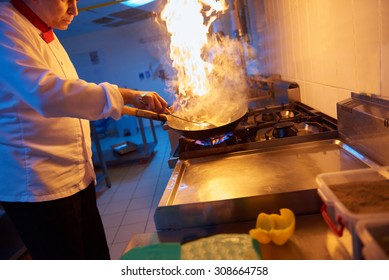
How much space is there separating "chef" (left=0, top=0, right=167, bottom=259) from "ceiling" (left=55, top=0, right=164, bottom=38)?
2.55 metres

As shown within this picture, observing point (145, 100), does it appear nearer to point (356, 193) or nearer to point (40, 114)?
point (40, 114)

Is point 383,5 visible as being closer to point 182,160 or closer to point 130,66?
point 182,160

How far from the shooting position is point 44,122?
3.28 feet

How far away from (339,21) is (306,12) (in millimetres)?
389

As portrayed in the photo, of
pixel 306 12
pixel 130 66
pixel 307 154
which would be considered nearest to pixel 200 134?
pixel 307 154

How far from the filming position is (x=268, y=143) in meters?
1.14

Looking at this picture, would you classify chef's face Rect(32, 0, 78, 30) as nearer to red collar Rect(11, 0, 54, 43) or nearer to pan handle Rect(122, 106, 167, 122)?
red collar Rect(11, 0, 54, 43)

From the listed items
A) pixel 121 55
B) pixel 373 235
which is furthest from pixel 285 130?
pixel 121 55

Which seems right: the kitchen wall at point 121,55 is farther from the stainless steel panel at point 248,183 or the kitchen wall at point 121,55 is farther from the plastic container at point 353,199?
the plastic container at point 353,199

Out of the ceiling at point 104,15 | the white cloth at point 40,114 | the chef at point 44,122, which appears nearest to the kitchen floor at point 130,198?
the chef at point 44,122

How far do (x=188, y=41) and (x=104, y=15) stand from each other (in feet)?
10.3

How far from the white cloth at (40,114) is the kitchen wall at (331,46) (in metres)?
0.82

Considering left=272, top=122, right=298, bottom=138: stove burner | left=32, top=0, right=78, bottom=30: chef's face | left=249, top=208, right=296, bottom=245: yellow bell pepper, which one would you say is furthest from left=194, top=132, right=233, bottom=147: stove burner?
left=32, top=0, right=78, bottom=30: chef's face

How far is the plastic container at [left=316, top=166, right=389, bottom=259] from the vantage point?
20.3 inches
